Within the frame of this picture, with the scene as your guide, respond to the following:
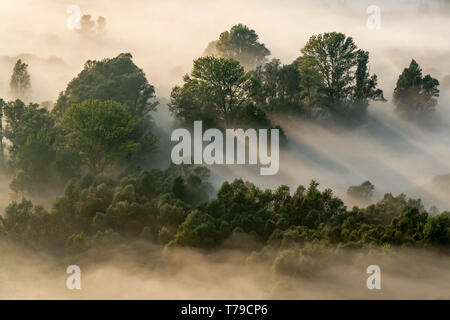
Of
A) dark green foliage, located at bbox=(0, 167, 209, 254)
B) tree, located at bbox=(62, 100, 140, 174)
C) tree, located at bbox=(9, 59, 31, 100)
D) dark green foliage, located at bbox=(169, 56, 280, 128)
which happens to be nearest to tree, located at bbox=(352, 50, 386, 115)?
dark green foliage, located at bbox=(169, 56, 280, 128)

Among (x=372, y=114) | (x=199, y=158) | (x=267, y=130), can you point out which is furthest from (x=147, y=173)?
(x=372, y=114)

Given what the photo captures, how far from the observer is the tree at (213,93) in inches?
3964

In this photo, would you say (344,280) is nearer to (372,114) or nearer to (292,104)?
(292,104)

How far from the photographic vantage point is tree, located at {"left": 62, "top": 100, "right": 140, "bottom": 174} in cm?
8850

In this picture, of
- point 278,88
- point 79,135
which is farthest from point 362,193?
point 79,135

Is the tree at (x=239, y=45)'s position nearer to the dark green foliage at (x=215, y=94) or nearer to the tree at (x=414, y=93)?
the tree at (x=414, y=93)

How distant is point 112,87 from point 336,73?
1576 inches

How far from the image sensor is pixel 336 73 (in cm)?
11319

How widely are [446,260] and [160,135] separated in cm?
5847

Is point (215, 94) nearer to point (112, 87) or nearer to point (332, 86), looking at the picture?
point (112, 87)

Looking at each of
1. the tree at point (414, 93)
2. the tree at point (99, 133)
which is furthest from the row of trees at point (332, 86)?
the tree at point (99, 133)

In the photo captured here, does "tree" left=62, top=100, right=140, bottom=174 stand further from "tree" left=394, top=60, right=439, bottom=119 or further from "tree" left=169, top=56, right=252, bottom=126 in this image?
"tree" left=394, top=60, right=439, bottom=119

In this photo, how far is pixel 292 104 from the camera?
10944 centimetres
